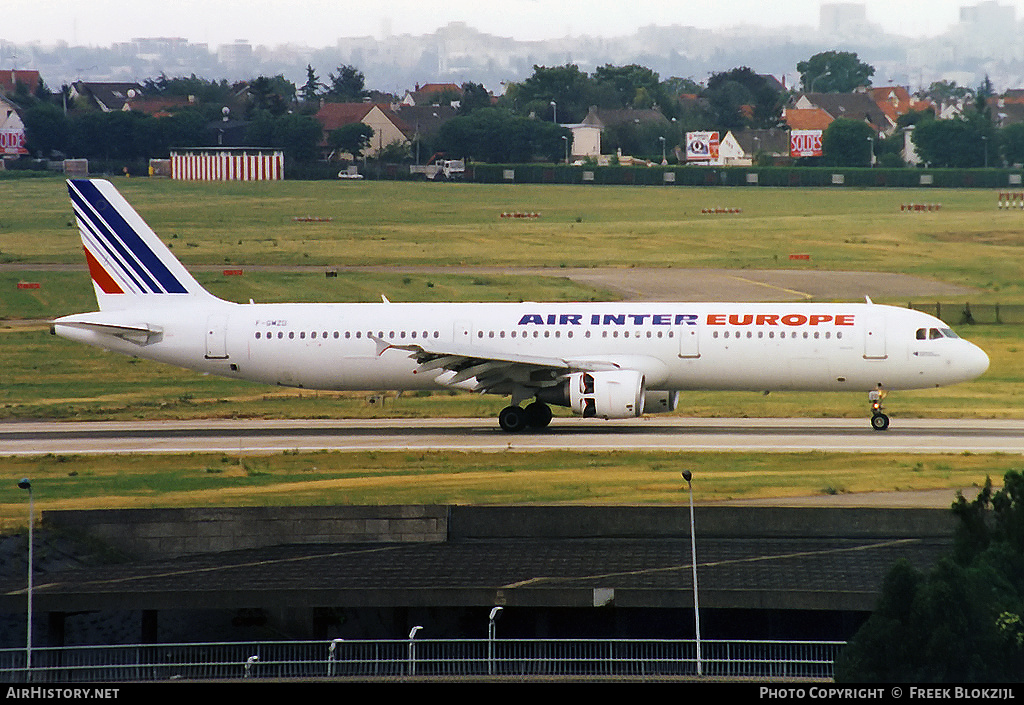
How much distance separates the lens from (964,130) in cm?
16275

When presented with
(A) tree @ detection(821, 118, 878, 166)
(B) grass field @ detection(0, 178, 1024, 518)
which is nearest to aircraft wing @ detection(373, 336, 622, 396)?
(B) grass field @ detection(0, 178, 1024, 518)

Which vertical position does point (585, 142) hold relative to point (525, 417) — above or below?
above

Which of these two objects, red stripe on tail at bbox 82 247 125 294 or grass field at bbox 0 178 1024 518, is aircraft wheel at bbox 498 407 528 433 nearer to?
grass field at bbox 0 178 1024 518

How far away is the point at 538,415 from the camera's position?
49.6 metres

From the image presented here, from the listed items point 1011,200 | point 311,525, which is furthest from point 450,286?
point 1011,200

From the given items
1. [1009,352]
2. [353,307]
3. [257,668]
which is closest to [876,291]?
[1009,352]

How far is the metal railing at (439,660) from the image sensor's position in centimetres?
2794

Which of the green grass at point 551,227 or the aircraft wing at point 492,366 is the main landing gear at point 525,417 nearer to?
the aircraft wing at point 492,366

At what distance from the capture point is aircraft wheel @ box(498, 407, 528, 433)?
4928 cm

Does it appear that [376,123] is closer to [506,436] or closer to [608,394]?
[506,436]

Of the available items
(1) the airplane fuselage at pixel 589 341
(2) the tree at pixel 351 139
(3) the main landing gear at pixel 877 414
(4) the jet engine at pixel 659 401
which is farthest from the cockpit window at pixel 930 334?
(2) the tree at pixel 351 139

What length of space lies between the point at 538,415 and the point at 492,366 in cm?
321

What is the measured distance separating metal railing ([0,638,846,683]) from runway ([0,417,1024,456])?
14263 millimetres

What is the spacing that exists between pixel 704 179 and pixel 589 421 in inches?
4450
